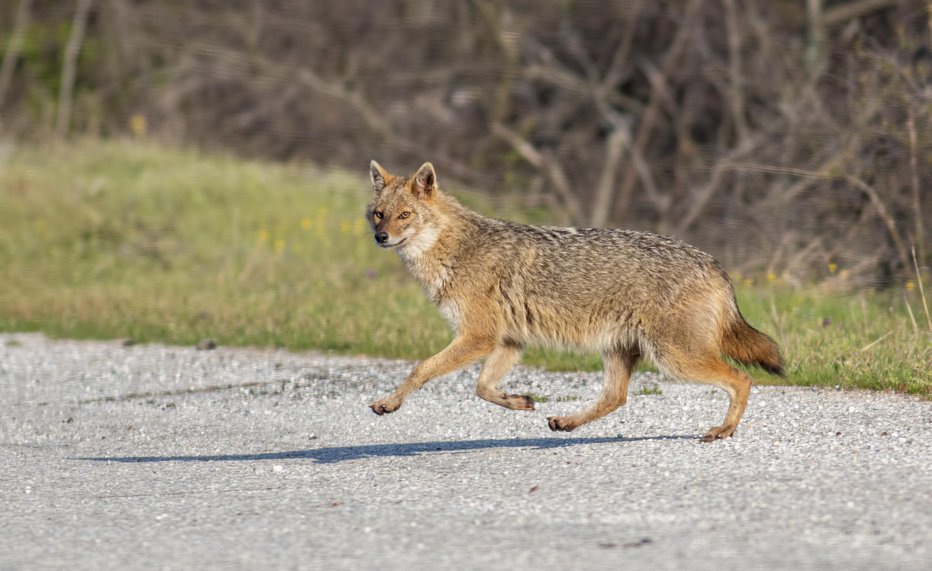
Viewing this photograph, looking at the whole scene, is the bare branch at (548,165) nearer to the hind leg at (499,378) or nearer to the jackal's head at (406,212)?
the jackal's head at (406,212)

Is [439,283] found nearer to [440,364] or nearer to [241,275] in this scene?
[440,364]

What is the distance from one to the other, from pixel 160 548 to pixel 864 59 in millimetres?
10569

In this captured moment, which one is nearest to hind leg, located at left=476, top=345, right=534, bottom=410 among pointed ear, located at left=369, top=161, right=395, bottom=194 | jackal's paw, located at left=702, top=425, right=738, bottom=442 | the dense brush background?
jackal's paw, located at left=702, top=425, right=738, bottom=442

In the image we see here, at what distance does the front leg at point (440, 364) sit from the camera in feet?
22.6

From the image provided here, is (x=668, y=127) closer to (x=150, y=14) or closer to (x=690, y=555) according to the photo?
(x=150, y=14)

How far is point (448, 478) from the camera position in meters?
6.27

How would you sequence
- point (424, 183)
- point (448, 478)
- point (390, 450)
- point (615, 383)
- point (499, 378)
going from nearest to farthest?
1. point (448, 478)
2. point (390, 450)
3. point (615, 383)
4. point (499, 378)
5. point (424, 183)

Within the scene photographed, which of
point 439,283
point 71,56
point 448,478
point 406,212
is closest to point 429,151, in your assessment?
point 71,56

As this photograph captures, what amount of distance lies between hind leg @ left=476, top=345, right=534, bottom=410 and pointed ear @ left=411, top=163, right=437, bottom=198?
113 cm

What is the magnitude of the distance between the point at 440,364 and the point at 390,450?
0.57m

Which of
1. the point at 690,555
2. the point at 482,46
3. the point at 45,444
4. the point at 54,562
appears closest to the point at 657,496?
the point at 690,555

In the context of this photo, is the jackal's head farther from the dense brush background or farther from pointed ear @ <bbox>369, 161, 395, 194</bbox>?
the dense brush background

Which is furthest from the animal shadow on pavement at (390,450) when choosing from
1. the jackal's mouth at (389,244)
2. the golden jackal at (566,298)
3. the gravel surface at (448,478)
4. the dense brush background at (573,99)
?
the dense brush background at (573,99)

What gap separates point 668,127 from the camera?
18750 millimetres
